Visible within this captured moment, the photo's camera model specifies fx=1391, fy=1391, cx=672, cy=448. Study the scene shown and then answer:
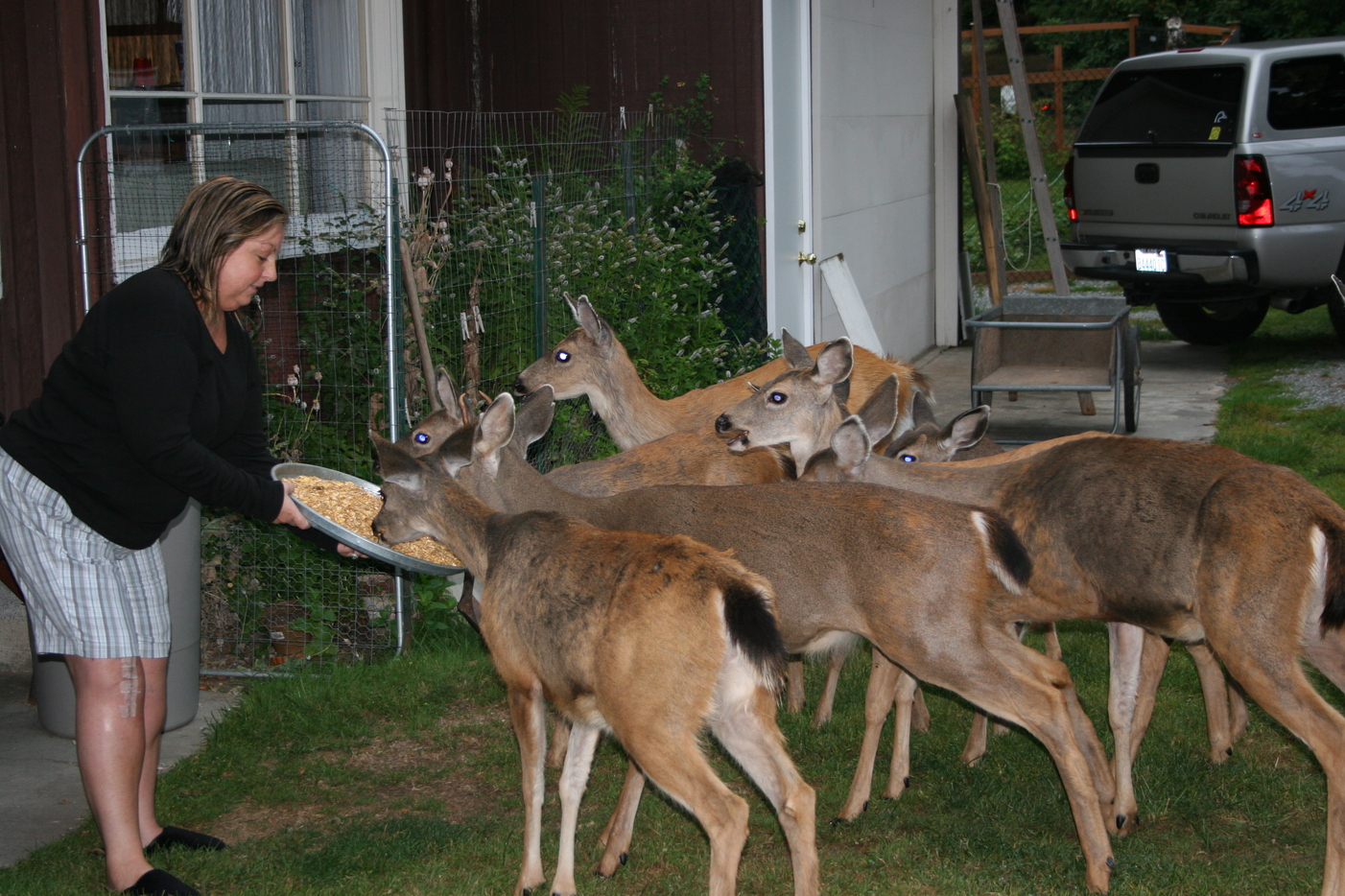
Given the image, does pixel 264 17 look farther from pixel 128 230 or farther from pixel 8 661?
pixel 8 661

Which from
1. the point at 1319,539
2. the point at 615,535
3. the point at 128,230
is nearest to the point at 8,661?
the point at 128,230

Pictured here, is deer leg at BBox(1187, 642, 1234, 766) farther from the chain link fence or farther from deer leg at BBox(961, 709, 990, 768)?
Answer: the chain link fence

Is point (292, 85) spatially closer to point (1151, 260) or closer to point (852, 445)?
point (852, 445)

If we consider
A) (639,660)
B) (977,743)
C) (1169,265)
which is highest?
(1169,265)

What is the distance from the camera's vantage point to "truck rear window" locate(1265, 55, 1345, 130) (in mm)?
13320

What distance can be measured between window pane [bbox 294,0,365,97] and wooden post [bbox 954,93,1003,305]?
7.35 metres

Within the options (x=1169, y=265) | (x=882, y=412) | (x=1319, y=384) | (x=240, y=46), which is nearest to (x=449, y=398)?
(x=882, y=412)

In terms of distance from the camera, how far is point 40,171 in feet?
21.5

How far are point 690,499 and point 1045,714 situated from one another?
4.97 ft

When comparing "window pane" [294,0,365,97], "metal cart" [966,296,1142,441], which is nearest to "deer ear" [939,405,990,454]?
"metal cart" [966,296,1142,441]

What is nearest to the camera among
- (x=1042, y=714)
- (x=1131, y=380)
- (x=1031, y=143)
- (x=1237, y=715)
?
(x=1042, y=714)

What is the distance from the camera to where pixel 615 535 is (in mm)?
4570

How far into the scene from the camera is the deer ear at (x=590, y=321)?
310 inches

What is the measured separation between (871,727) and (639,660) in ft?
5.16
